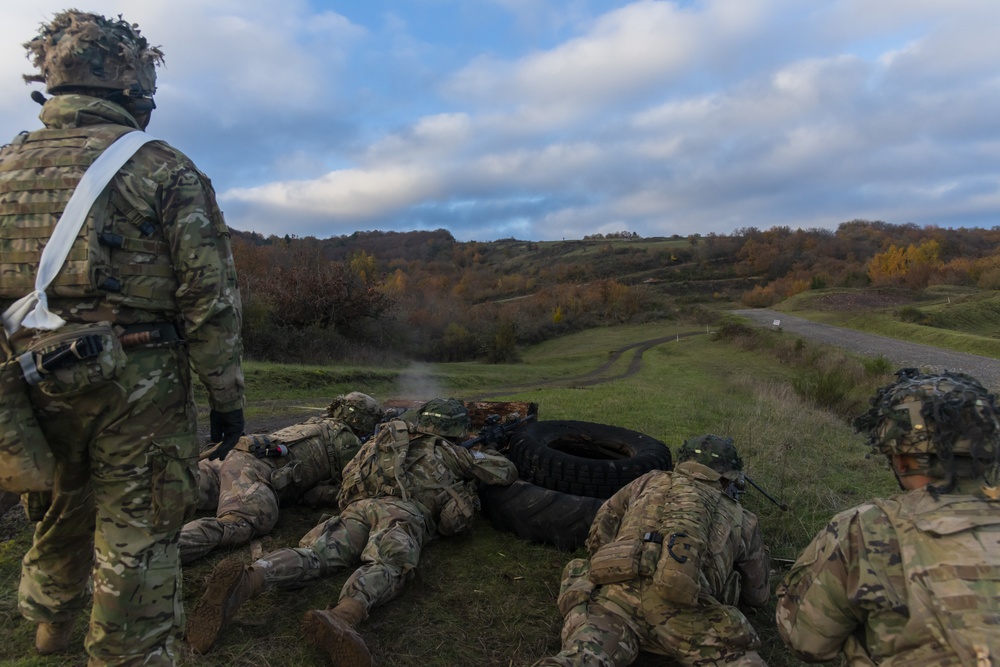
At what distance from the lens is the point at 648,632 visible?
3.13 m

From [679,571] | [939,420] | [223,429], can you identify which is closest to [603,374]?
[679,571]

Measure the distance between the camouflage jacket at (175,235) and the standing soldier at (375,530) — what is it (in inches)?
50.6

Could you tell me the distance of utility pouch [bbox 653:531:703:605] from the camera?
3.01 metres

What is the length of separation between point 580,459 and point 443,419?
1253 mm

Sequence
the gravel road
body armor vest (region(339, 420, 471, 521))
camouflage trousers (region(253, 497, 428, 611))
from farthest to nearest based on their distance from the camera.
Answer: the gravel road < body armor vest (region(339, 420, 471, 521)) < camouflage trousers (region(253, 497, 428, 611))

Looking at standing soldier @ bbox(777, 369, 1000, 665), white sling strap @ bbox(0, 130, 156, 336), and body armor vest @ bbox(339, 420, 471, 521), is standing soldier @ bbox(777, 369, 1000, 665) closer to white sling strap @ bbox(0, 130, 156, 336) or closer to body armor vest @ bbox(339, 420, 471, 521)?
body armor vest @ bbox(339, 420, 471, 521)

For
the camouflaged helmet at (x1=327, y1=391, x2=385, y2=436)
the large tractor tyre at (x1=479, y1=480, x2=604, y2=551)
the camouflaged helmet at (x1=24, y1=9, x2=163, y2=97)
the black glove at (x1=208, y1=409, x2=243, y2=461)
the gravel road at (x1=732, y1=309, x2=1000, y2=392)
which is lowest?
the gravel road at (x1=732, y1=309, x2=1000, y2=392)

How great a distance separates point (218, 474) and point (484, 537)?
242 cm

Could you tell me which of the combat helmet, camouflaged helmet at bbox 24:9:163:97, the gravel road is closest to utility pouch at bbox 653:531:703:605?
the combat helmet

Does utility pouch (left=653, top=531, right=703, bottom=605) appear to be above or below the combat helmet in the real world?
below

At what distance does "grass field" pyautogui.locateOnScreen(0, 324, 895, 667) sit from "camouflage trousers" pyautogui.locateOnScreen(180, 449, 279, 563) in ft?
0.48

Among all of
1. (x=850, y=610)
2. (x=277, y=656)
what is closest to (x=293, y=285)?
(x=277, y=656)

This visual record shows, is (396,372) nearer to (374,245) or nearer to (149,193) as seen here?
(149,193)

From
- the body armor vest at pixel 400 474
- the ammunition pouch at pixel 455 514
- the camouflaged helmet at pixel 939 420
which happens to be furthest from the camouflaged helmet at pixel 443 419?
the camouflaged helmet at pixel 939 420
